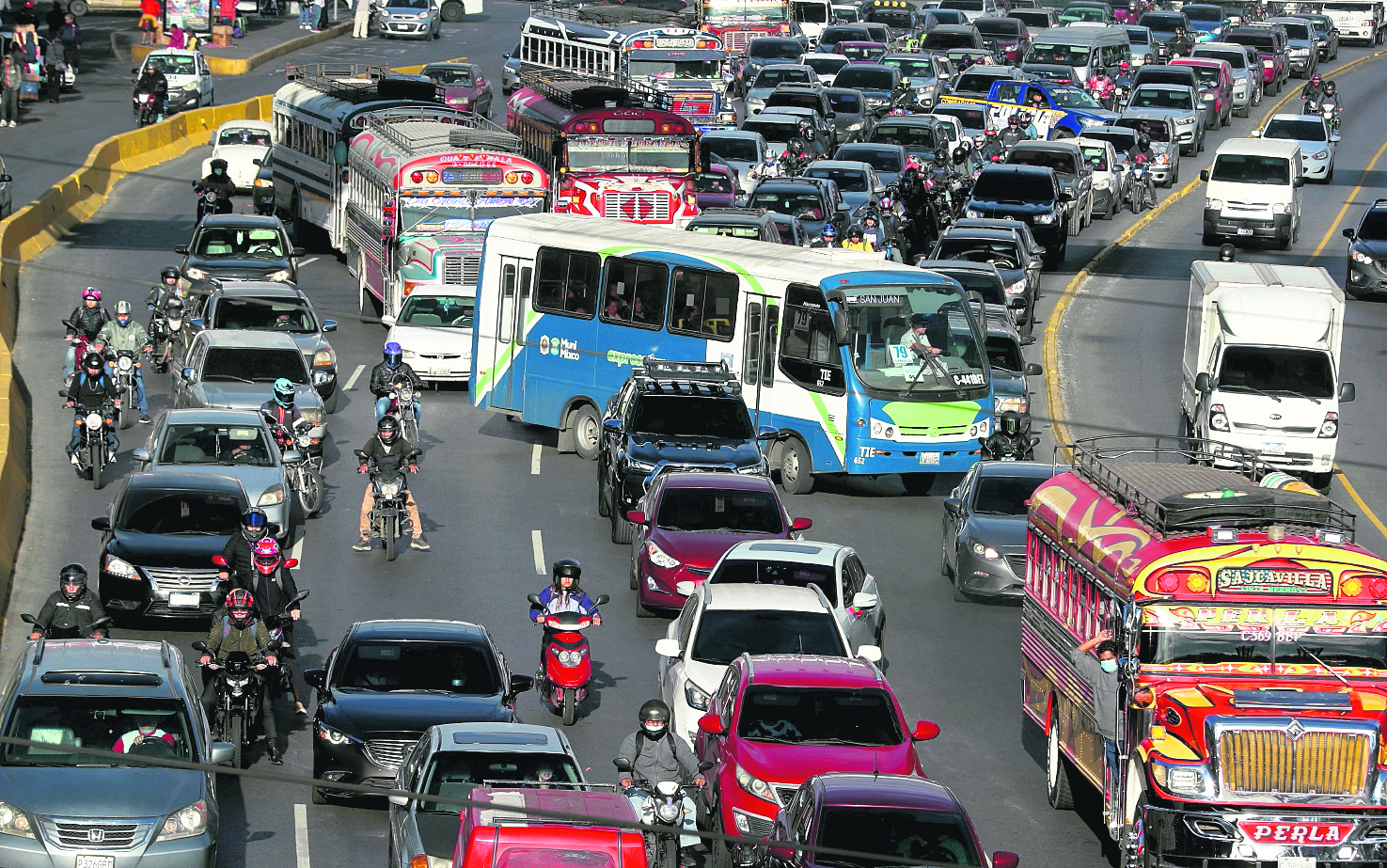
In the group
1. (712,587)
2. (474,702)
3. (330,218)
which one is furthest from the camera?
(330,218)

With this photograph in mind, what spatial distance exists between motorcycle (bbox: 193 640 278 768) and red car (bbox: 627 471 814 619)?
557cm

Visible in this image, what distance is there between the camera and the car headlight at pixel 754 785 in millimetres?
15594

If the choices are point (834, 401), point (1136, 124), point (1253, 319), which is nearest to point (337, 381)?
point (834, 401)

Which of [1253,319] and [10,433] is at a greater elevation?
[1253,319]

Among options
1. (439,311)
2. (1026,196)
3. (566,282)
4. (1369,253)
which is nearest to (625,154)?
(439,311)

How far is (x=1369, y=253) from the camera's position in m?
43.0

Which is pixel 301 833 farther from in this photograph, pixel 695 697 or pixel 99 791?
pixel 695 697

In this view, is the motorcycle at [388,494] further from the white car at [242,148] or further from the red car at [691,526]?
the white car at [242,148]

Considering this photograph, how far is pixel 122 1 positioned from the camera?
9219cm

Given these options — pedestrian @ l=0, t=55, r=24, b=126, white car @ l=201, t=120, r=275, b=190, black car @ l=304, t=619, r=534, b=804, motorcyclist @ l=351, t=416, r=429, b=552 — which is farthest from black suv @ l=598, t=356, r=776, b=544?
pedestrian @ l=0, t=55, r=24, b=126

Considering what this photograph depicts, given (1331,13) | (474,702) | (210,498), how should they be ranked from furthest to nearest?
(1331,13) → (210,498) → (474,702)

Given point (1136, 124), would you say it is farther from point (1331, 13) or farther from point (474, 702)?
point (474, 702)

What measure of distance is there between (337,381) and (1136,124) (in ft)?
96.7

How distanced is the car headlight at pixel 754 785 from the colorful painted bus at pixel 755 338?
12710 millimetres
